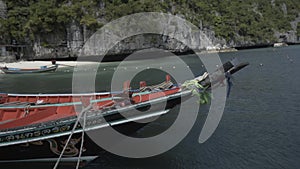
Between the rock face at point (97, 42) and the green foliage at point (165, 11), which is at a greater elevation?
the green foliage at point (165, 11)

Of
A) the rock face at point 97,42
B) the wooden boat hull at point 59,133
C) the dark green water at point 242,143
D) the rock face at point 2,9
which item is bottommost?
the dark green water at point 242,143

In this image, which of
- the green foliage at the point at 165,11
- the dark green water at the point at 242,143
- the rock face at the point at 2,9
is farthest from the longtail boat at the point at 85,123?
the rock face at the point at 2,9

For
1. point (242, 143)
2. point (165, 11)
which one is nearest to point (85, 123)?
point (242, 143)

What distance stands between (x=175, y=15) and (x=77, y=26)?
102 feet

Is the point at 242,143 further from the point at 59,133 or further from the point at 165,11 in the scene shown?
the point at 165,11

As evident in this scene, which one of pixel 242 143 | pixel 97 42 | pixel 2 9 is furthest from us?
pixel 97 42

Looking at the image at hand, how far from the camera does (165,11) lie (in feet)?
256

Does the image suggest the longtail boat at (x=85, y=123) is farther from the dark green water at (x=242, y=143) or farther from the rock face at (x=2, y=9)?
the rock face at (x=2, y=9)

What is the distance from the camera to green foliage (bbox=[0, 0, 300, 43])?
185 ft

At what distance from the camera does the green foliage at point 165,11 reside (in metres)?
56.5

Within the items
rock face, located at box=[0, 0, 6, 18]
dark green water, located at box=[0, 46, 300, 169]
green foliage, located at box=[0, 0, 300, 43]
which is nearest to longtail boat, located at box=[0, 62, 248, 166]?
dark green water, located at box=[0, 46, 300, 169]

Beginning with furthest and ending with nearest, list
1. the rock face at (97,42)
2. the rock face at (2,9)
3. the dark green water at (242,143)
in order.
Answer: the rock face at (97,42)
the rock face at (2,9)
the dark green water at (242,143)

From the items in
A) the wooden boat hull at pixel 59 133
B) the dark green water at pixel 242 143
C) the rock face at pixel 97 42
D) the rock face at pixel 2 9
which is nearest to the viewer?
the wooden boat hull at pixel 59 133

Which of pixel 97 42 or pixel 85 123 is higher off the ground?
pixel 97 42
